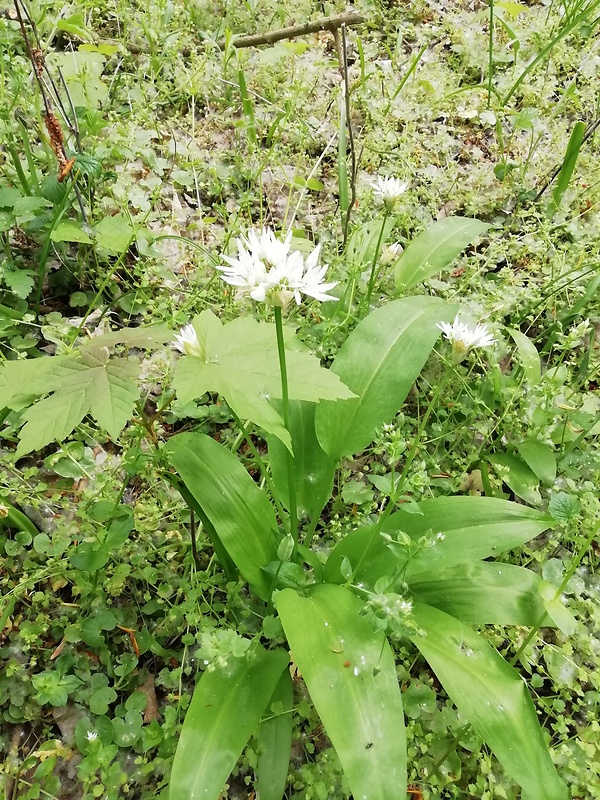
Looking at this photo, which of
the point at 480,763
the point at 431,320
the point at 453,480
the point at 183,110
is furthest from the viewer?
the point at 183,110

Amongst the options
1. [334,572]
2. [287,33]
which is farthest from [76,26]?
[334,572]

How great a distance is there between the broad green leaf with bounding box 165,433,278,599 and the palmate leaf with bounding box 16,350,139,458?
0.87 ft

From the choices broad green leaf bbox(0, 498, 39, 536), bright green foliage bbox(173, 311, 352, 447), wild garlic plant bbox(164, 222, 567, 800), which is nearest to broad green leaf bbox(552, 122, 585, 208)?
wild garlic plant bbox(164, 222, 567, 800)

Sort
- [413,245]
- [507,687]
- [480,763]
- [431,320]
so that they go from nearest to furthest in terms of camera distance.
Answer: [507,687]
[480,763]
[431,320]
[413,245]

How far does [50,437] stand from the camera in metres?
0.98

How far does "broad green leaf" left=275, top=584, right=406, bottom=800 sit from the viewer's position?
96 cm

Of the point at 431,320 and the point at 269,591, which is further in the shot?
the point at 431,320

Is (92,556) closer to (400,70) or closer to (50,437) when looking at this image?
(50,437)

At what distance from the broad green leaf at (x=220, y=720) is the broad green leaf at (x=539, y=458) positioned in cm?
93

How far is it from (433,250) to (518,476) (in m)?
0.80

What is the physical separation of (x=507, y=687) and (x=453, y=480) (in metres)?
0.62

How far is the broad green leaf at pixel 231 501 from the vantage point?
1255 millimetres

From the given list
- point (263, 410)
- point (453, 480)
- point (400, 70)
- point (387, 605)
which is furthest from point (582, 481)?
point (400, 70)

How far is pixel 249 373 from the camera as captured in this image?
1.09 m
